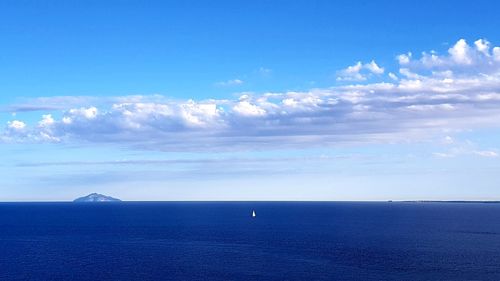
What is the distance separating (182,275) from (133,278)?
415 inches

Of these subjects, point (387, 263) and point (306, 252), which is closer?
point (387, 263)

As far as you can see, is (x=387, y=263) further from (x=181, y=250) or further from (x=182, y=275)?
(x=181, y=250)

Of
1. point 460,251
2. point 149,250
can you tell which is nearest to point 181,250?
point 149,250

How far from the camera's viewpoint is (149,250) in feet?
519

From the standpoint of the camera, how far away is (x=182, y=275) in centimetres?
11519

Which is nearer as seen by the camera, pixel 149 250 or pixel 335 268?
pixel 335 268

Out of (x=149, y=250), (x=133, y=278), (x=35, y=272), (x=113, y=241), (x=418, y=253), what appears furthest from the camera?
(x=113, y=241)

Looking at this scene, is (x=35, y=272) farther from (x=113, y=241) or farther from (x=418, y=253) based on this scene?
(x=418, y=253)

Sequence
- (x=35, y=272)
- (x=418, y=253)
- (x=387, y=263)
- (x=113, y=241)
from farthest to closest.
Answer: (x=113, y=241)
(x=418, y=253)
(x=387, y=263)
(x=35, y=272)

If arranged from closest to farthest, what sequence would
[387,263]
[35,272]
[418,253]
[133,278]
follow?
[133,278]
[35,272]
[387,263]
[418,253]

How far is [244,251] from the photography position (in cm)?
15362

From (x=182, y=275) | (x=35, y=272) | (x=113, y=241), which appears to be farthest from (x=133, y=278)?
(x=113, y=241)

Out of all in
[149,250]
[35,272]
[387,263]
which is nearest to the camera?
[35,272]

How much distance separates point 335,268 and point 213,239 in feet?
241
